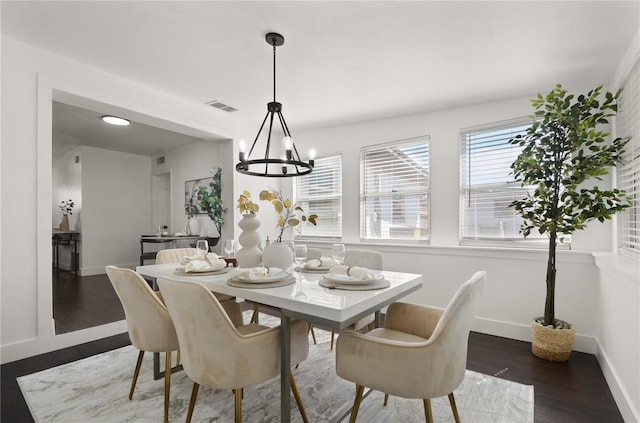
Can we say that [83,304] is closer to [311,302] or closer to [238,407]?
[238,407]

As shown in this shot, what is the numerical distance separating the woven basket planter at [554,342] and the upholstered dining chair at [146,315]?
113 inches

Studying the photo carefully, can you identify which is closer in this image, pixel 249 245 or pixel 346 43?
pixel 249 245

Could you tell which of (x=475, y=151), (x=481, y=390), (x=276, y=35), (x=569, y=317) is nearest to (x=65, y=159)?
(x=276, y=35)

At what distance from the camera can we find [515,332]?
3201 mm

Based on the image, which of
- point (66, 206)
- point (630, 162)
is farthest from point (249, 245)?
point (66, 206)

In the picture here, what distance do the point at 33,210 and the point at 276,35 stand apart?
97.9 inches

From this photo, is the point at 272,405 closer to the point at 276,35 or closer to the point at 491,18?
the point at 276,35

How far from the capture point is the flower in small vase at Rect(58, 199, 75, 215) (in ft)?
21.9

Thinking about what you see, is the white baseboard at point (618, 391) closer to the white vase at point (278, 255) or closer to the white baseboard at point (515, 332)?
the white baseboard at point (515, 332)

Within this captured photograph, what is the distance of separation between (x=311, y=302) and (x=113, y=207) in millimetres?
6803

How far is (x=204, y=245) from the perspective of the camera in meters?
2.54

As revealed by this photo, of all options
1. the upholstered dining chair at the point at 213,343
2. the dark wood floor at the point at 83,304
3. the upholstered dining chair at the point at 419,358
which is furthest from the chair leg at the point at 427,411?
the dark wood floor at the point at 83,304

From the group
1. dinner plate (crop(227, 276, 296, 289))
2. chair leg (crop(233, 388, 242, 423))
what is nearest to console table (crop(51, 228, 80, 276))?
dinner plate (crop(227, 276, 296, 289))

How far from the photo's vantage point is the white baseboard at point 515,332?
2.88 m
